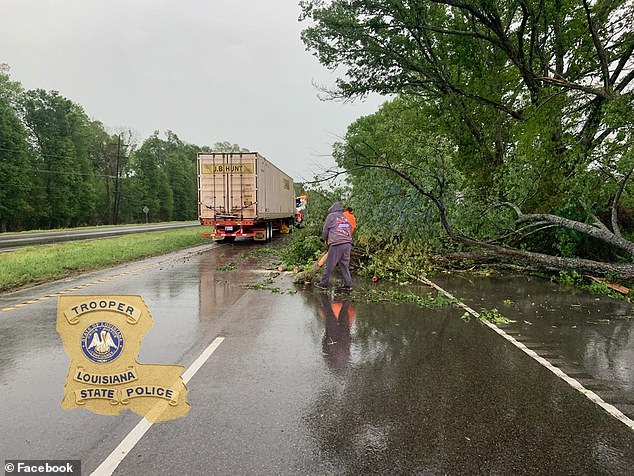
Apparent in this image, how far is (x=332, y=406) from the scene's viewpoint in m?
3.80

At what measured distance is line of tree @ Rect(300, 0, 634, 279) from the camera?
33.8 ft

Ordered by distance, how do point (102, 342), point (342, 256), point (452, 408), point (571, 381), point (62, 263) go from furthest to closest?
point (62, 263), point (342, 256), point (571, 381), point (452, 408), point (102, 342)

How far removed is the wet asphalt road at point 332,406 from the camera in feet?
9.85

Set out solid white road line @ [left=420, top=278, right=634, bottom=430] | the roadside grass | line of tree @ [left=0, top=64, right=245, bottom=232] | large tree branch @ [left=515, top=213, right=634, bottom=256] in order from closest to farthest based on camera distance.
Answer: solid white road line @ [left=420, top=278, right=634, bottom=430], large tree branch @ [left=515, top=213, right=634, bottom=256], the roadside grass, line of tree @ [left=0, top=64, right=245, bottom=232]

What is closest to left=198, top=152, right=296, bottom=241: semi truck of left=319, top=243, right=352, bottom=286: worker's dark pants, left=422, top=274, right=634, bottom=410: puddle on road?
left=319, top=243, right=352, bottom=286: worker's dark pants

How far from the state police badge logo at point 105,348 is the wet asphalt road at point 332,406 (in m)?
0.39

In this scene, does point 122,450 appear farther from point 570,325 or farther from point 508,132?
point 508,132

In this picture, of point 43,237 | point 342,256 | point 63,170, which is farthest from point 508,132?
point 63,170

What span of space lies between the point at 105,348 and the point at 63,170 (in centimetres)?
5520

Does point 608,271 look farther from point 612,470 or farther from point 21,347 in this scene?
point 21,347

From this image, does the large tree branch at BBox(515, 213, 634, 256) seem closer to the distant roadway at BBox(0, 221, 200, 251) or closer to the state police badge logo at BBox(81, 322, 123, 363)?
the state police badge logo at BBox(81, 322, 123, 363)

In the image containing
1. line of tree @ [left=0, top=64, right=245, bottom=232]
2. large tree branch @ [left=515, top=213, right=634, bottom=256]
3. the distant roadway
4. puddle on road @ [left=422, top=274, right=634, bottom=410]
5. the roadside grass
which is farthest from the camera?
line of tree @ [left=0, top=64, right=245, bottom=232]

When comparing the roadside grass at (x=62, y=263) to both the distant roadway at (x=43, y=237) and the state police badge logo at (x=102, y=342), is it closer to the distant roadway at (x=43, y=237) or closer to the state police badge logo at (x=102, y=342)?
the distant roadway at (x=43, y=237)

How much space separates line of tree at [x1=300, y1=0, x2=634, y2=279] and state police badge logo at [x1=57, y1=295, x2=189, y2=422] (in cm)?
663
